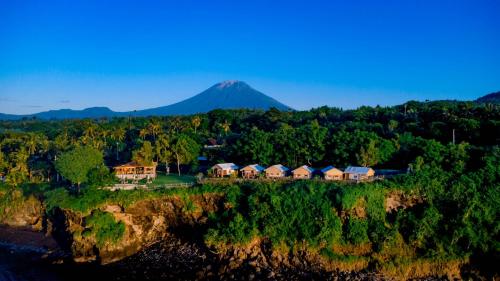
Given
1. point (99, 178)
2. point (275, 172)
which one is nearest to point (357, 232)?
point (275, 172)

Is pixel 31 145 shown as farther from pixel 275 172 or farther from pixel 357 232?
pixel 357 232

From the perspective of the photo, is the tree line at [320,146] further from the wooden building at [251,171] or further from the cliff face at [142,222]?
the cliff face at [142,222]

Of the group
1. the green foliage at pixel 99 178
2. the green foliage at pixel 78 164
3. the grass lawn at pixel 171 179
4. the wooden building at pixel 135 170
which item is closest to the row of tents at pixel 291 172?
the grass lawn at pixel 171 179

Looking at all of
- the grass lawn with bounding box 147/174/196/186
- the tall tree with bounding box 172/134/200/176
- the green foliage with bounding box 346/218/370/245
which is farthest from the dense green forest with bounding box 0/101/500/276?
the grass lawn with bounding box 147/174/196/186

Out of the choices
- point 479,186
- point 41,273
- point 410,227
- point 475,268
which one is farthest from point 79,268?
point 479,186

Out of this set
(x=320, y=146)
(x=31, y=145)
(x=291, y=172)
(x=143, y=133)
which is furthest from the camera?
(x=143, y=133)

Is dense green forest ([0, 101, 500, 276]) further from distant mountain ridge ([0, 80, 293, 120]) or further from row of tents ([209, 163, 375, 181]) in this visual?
distant mountain ridge ([0, 80, 293, 120])

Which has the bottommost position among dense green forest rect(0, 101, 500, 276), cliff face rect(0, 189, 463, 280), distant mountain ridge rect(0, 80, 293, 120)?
cliff face rect(0, 189, 463, 280)

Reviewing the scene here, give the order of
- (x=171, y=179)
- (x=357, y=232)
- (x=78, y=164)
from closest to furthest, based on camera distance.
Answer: (x=357, y=232), (x=78, y=164), (x=171, y=179)
